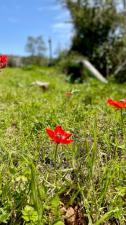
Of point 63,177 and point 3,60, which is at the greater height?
point 3,60

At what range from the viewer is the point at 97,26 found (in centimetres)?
2230

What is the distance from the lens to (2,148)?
3.10 metres

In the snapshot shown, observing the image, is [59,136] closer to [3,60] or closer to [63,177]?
[63,177]

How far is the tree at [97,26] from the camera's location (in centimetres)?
2206

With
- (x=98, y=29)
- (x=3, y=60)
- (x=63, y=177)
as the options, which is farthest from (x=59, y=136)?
(x=98, y=29)

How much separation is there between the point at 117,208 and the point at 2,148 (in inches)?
34.1

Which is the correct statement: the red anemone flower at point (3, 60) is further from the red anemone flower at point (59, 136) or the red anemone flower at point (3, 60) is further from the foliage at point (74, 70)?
the foliage at point (74, 70)

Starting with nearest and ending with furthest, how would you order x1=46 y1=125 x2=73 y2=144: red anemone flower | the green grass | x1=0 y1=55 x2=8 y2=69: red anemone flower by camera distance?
x1=46 y1=125 x2=73 y2=144: red anemone flower < the green grass < x1=0 y1=55 x2=8 y2=69: red anemone flower

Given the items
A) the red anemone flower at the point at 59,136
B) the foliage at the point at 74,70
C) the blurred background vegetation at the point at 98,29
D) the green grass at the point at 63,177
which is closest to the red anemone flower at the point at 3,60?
the green grass at the point at 63,177

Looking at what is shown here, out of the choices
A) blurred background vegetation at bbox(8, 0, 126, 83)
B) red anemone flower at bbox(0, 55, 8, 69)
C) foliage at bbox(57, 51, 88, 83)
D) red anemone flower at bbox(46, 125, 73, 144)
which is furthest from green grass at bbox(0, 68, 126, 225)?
blurred background vegetation at bbox(8, 0, 126, 83)

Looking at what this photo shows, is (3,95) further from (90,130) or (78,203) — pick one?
(78,203)

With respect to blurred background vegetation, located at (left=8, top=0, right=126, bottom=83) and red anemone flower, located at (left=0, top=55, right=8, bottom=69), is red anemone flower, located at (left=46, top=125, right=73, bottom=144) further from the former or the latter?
blurred background vegetation, located at (left=8, top=0, right=126, bottom=83)

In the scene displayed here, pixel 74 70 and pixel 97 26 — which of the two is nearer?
pixel 74 70

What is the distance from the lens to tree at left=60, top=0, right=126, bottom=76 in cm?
2206
